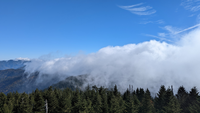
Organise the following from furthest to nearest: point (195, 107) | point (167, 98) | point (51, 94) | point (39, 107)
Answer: point (167, 98) < point (195, 107) < point (51, 94) < point (39, 107)

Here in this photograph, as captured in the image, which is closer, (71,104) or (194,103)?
(194,103)

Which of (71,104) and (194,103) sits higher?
Answer: (71,104)

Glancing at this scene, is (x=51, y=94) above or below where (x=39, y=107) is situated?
above

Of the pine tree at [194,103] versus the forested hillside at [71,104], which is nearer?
the forested hillside at [71,104]

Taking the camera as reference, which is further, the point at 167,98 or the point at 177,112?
the point at 167,98

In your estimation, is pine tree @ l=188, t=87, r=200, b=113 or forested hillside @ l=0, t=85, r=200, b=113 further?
pine tree @ l=188, t=87, r=200, b=113

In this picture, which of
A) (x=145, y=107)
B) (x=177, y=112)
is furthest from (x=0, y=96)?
(x=177, y=112)

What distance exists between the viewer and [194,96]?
69.5 m

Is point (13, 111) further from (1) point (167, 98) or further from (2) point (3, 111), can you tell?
(1) point (167, 98)

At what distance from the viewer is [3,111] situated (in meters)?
42.8

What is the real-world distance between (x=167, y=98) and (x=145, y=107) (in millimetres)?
12714

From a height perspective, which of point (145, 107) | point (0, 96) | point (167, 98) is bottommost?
point (145, 107)

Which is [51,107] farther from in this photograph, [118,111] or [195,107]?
[195,107]

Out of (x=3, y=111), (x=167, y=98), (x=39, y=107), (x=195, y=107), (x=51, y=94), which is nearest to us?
(x=3, y=111)
